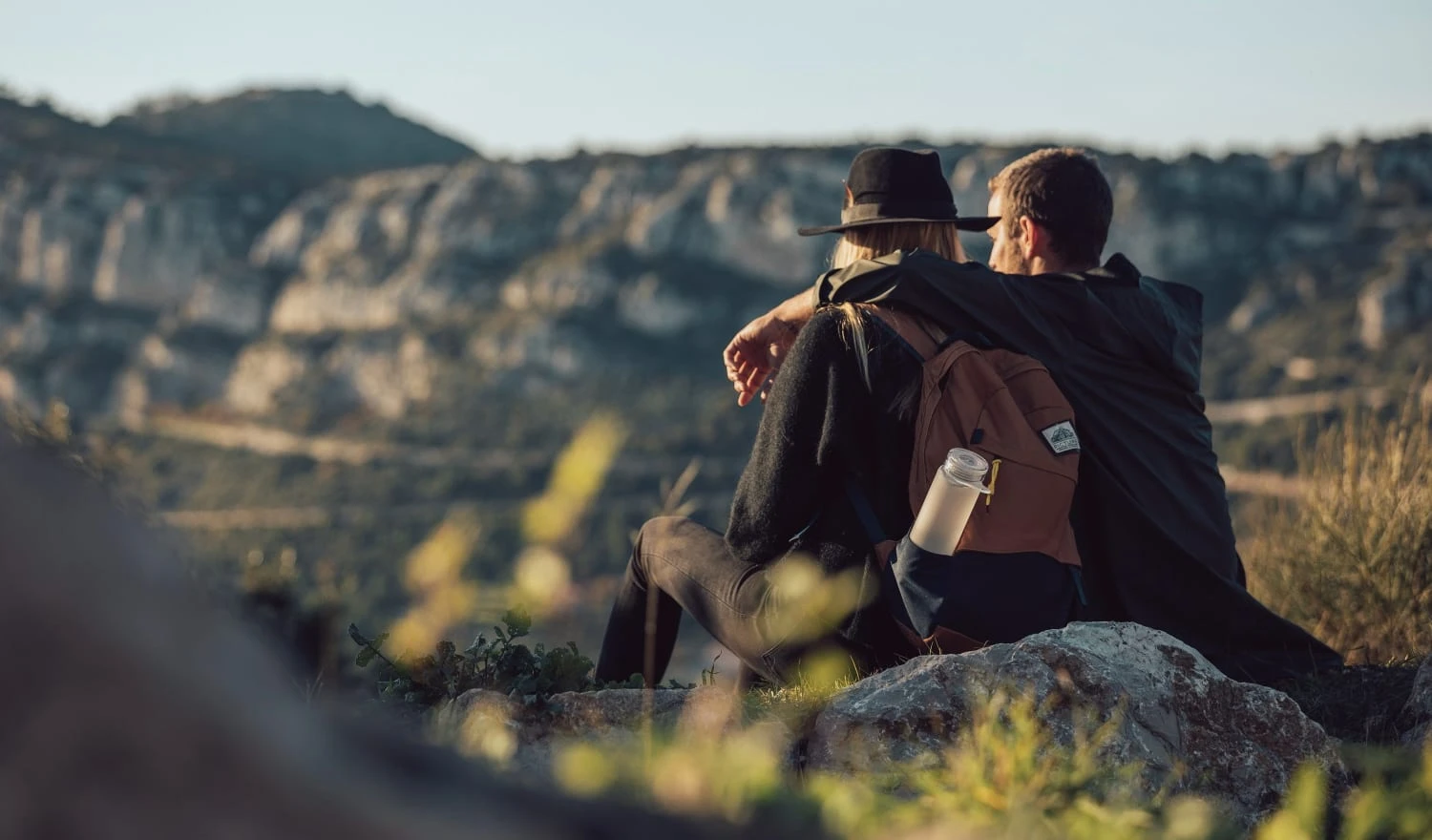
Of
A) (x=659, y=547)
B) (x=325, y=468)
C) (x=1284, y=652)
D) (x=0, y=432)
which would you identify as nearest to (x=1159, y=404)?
(x=1284, y=652)

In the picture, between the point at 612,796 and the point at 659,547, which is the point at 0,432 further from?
the point at 659,547

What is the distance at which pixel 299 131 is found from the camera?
111 meters

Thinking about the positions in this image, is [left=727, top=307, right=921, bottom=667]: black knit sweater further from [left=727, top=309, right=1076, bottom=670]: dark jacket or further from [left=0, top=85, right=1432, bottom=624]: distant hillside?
[left=0, top=85, right=1432, bottom=624]: distant hillside

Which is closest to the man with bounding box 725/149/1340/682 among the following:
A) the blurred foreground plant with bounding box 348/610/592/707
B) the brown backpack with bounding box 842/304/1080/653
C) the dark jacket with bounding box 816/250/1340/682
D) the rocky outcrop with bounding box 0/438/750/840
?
the dark jacket with bounding box 816/250/1340/682

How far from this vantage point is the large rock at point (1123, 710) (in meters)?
2.15

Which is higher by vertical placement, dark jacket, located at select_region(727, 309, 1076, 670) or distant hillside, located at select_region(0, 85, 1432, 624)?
dark jacket, located at select_region(727, 309, 1076, 670)

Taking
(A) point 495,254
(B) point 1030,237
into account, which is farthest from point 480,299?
(B) point 1030,237

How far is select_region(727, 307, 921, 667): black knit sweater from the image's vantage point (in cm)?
266

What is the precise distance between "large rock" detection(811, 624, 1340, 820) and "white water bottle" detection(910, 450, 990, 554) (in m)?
0.28

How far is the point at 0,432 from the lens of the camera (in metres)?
0.84

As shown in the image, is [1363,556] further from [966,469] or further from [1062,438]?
[966,469]

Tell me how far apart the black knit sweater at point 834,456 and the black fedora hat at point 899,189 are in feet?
1.48

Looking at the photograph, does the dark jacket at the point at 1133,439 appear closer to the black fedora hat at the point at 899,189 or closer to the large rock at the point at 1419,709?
the black fedora hat at the point at 899,189

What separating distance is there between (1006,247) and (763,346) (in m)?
0.69
